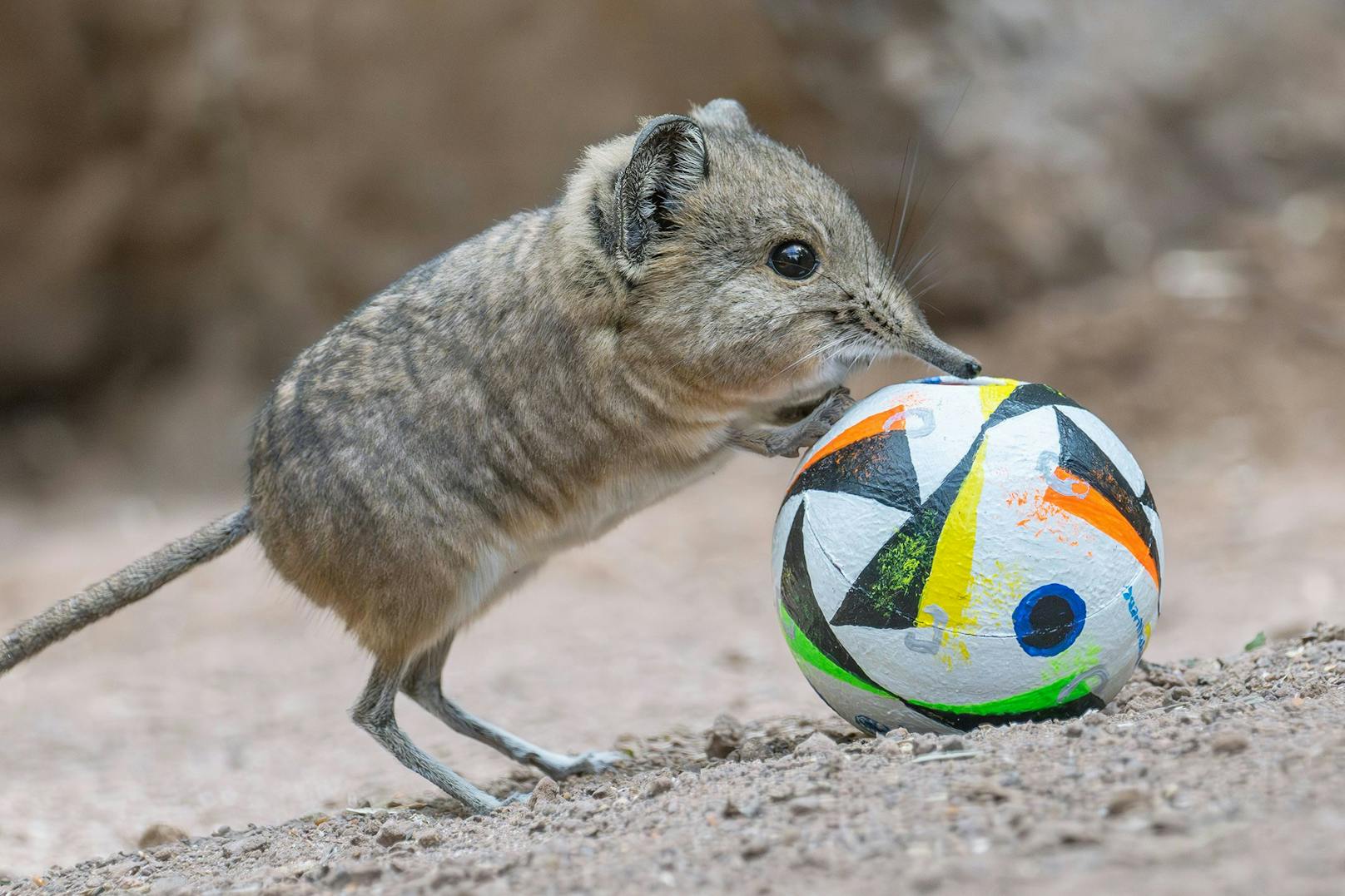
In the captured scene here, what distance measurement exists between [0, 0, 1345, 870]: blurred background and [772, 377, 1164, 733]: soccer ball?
558 centimetres

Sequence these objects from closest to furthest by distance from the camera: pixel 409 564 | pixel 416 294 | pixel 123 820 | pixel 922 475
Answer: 1. pixel 922 475
2. pixel 409 564
3. pixel 416 294
4. pixel 123 820

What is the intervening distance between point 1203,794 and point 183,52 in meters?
11.3

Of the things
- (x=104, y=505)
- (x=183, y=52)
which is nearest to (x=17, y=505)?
(x=104, y=505)

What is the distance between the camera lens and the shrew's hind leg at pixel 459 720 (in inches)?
224

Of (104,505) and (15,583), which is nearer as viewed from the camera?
(15,583)

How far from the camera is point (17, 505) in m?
12.4

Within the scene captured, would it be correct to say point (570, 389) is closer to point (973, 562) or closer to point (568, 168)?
point (973, 562)

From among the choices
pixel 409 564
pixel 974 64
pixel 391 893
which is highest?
pixel 974 64

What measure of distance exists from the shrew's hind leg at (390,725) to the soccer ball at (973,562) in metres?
1.66

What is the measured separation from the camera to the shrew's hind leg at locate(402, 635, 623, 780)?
568cm

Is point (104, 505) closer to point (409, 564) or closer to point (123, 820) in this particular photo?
point (123, 820)

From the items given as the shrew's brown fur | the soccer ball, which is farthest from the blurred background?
the soccer ball

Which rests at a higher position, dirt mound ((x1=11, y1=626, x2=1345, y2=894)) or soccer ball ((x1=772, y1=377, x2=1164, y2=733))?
soccer ball ((x1=772, y1=377, x2=1164, y2=733))

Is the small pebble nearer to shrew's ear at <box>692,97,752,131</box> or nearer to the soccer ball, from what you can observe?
the soccer ball
